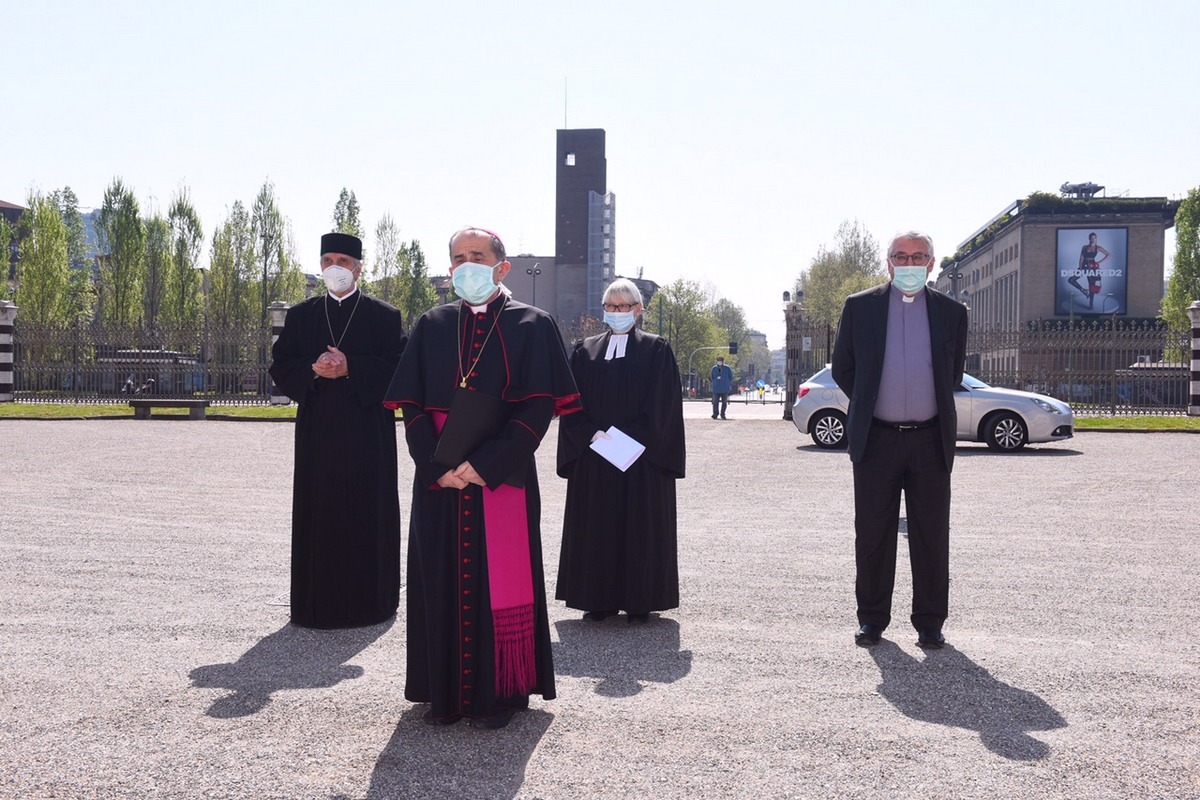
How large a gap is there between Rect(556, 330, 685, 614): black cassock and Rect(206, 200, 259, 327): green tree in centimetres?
5639

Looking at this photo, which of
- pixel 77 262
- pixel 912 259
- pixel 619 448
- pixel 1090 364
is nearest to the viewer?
pixel 912 259

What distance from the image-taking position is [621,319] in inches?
242

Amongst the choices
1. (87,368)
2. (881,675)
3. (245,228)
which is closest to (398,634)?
(881,675)

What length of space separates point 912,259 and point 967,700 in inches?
88.7

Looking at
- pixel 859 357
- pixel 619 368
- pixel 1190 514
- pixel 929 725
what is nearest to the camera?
pixel 929 725

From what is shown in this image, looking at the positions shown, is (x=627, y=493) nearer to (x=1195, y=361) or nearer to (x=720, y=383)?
(x=1195, y=361)

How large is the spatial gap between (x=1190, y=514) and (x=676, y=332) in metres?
73.2

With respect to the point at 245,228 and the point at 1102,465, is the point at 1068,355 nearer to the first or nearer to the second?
the point at 1102,465

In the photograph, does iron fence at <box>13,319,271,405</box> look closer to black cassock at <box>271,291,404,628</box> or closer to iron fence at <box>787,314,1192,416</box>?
iron fence at <box>787,314,1192,416</box>

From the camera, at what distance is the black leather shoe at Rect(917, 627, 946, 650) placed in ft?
17.6

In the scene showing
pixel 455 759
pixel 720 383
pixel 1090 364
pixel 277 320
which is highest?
pixel 277 320

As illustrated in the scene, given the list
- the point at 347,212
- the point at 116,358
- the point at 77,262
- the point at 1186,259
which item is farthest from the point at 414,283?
the point at 1186,259

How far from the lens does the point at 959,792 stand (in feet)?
11.3

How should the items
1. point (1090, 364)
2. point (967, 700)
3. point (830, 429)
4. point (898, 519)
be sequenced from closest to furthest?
point (967, 700) → point (898, 519) → point (830, 429) → point (1090, 364)
